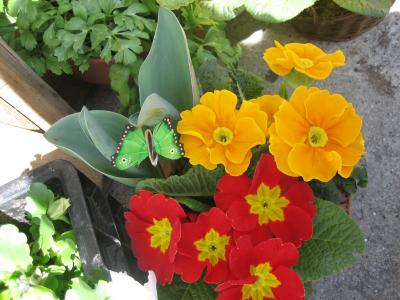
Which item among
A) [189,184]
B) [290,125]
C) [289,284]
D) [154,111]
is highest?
[154,111]

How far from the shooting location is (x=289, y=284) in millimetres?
920

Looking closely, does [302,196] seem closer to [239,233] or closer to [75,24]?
[239,233]

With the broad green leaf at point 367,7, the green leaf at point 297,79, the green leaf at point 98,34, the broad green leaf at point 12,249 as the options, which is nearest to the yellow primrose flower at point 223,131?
the green leaf at point 297,79

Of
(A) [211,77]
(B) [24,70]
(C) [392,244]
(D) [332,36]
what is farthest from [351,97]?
(B) [24,70]

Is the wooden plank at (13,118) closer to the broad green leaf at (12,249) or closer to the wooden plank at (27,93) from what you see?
the wooden plank at (27,93)

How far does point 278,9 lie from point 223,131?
63 cm

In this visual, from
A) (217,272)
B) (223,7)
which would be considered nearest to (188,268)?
(217,272)

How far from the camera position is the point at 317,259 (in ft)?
3.40

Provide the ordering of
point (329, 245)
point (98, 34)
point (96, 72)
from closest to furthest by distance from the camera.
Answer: point (329, 245) → point (98, 34) → point (96, 72)

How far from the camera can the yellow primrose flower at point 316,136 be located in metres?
0.88

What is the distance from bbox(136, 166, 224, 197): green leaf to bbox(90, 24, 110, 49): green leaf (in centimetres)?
45

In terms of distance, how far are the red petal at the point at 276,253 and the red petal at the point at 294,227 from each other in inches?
2.7

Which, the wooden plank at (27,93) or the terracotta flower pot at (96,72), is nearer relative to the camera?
the wooden plank at (27,93)

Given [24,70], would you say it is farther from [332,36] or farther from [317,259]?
[332,36]
